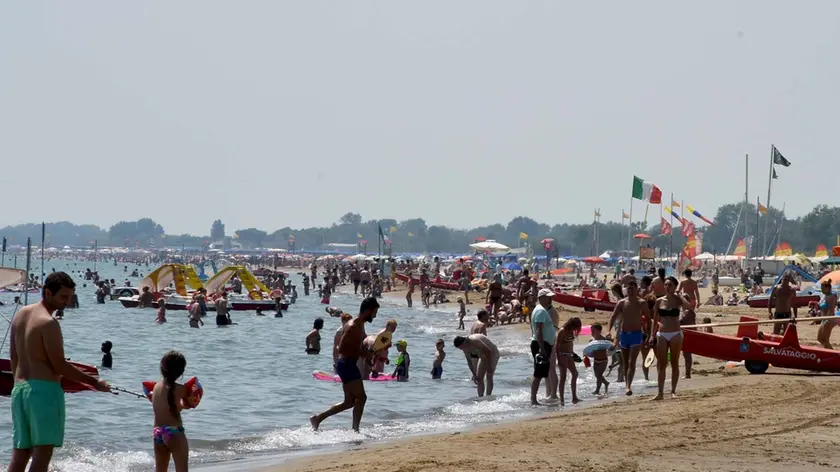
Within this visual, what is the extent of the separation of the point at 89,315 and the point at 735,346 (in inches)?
1264

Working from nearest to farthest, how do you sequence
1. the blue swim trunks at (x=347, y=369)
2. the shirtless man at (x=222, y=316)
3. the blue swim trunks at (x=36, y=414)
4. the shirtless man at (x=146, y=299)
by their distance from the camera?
1. the blue swim trunks at (x=36, y=414)
2. the blue swim trunks at (x=347, y=369)
3. the shirtless man at (x=222, y=316)
4. the shirtless man at (x=146, y=299)

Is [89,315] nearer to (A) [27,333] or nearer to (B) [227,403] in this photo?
(B) [227,403]

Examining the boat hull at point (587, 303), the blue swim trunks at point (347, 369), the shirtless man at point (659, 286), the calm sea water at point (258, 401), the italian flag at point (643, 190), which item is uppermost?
the italian flag at point (643, 190)

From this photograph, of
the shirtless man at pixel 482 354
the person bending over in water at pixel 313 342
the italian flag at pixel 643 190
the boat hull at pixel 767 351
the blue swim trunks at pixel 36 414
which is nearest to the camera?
the blue swim trunks at pixel 36 414

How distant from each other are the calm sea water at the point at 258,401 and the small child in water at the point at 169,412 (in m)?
2.89

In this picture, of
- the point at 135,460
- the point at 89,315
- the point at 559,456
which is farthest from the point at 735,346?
the point at 89,315

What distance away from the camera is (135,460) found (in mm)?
10328

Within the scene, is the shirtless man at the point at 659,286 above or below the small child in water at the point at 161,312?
above

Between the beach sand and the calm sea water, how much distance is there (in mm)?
1412

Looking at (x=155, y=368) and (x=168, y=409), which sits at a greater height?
(x=168, y=409)

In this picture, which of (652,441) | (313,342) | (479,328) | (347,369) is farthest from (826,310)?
(347,369)

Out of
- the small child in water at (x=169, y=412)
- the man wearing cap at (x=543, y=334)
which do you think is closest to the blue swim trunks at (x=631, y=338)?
the man wearing cap at (x=543, y=334)

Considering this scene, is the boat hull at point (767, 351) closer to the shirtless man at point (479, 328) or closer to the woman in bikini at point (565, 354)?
the woman in bikini at point (565, 354)

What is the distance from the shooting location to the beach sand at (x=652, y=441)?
782 centimetres
